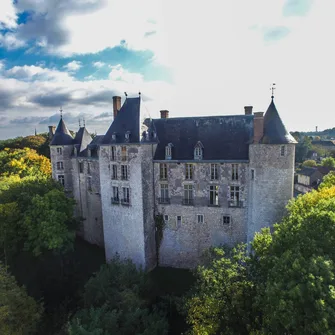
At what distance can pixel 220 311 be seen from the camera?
758 inches

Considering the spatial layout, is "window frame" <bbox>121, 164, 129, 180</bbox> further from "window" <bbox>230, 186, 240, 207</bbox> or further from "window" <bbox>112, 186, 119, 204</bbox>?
"window" <bbox>230, 186, 240, 207</bbox>

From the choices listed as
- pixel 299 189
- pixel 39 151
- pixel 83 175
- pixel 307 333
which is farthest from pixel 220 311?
pixel 39 151

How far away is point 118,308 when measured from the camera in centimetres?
2428

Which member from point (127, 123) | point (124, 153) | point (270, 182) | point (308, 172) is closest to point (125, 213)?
point (124, 153)

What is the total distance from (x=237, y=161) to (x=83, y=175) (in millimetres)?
23390

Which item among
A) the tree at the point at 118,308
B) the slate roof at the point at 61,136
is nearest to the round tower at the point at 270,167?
the tree at the point at 118,308

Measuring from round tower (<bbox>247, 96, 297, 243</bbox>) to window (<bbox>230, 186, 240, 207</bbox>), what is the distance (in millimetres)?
2134

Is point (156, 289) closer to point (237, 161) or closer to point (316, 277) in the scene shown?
point (237, 161)

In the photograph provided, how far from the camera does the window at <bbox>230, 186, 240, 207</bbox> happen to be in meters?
31.5

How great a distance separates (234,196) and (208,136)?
7613 millimetres

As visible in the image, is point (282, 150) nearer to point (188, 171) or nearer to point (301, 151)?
point (188, 171)

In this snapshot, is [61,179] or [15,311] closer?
[15,311]

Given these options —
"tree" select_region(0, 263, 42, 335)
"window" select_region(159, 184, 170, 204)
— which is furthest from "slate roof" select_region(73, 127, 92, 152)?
"tree" select_region(0, 263, 42, 335)

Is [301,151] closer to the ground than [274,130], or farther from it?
closer to the ground
